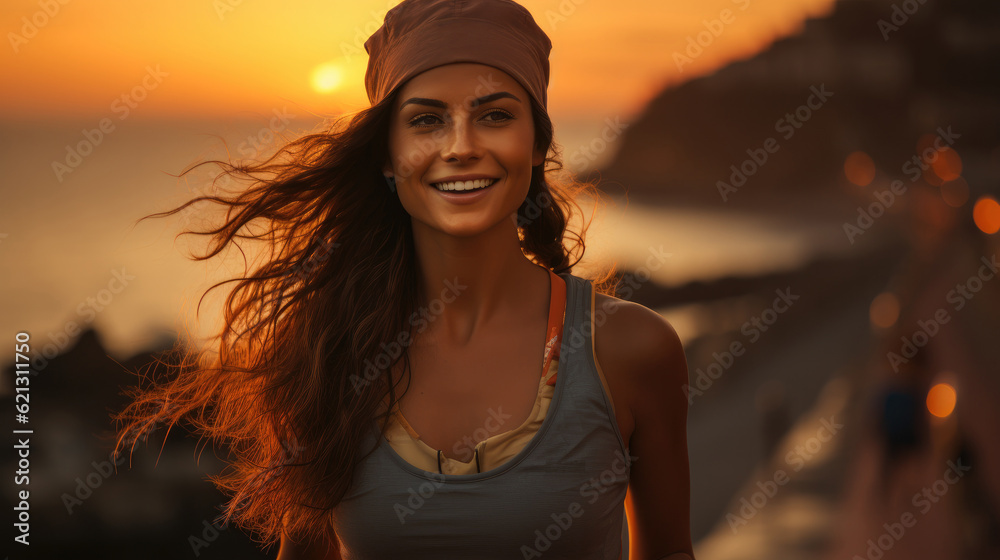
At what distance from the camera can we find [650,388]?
1606 millimetres

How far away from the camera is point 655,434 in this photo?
1.65 metres

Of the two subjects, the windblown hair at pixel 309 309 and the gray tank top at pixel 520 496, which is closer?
the gray tank top at pixel 520 496

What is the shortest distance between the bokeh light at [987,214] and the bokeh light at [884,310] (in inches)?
98.8

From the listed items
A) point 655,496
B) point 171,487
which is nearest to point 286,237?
point 655,496

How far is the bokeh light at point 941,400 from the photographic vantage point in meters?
7.89

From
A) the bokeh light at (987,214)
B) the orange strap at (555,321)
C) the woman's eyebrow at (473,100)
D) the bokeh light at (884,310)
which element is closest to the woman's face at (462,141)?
the woman's eyebrow at (473,100)

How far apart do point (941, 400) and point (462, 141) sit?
8942 mm

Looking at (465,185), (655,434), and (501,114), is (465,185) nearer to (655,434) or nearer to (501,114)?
(501,114)

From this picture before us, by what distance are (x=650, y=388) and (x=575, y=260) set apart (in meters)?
0.47

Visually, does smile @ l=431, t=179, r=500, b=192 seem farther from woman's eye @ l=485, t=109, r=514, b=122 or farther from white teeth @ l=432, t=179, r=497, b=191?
woman's eye @ l=485, t=109, r=514, b=122

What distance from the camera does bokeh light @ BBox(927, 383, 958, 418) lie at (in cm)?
789

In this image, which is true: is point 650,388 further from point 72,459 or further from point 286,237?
point 72,459

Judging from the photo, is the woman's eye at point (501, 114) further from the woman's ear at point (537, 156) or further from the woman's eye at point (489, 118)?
the woman's ear at point (537, 156)

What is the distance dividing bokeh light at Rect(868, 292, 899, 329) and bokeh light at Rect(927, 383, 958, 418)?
891 cm
